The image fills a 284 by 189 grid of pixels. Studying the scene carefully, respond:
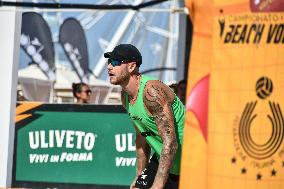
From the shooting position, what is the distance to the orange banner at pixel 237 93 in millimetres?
4633

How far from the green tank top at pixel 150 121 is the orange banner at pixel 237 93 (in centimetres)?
119

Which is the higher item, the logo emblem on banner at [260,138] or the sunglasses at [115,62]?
the sunglasses at [115,62]

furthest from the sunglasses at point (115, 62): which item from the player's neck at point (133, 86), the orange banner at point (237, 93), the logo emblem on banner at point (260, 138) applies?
the logo emblem on banner at point (260, 138)

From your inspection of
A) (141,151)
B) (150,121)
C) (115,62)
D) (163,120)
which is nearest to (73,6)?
(141,151)

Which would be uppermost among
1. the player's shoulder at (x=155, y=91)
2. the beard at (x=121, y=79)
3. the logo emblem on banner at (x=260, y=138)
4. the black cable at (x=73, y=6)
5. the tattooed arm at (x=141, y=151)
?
the black cable at (x=73, y=6)

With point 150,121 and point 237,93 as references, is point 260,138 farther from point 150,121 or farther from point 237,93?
point 150,121

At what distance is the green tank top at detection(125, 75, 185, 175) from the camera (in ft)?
19.4

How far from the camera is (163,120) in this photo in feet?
18.7

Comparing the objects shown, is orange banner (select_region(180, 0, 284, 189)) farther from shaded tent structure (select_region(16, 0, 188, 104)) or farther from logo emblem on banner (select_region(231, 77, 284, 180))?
shaded tent structure (select_region(16, 0, 188, 104))

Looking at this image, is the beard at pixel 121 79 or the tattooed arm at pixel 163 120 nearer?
the tattooed arm at pixel 163 120

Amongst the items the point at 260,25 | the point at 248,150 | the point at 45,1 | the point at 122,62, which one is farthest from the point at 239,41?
the point at 45,1

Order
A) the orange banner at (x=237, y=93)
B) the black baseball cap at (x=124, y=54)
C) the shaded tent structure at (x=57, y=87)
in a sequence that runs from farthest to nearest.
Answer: the shaded tent structure at (x=57, y=87) < the black baseball cap at (x=124, y=54) < the orange banner at (x=237, y=93)

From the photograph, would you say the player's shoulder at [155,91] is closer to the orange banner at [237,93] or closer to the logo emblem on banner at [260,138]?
the orange banner at [237,93]

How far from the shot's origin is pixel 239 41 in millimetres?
4648
